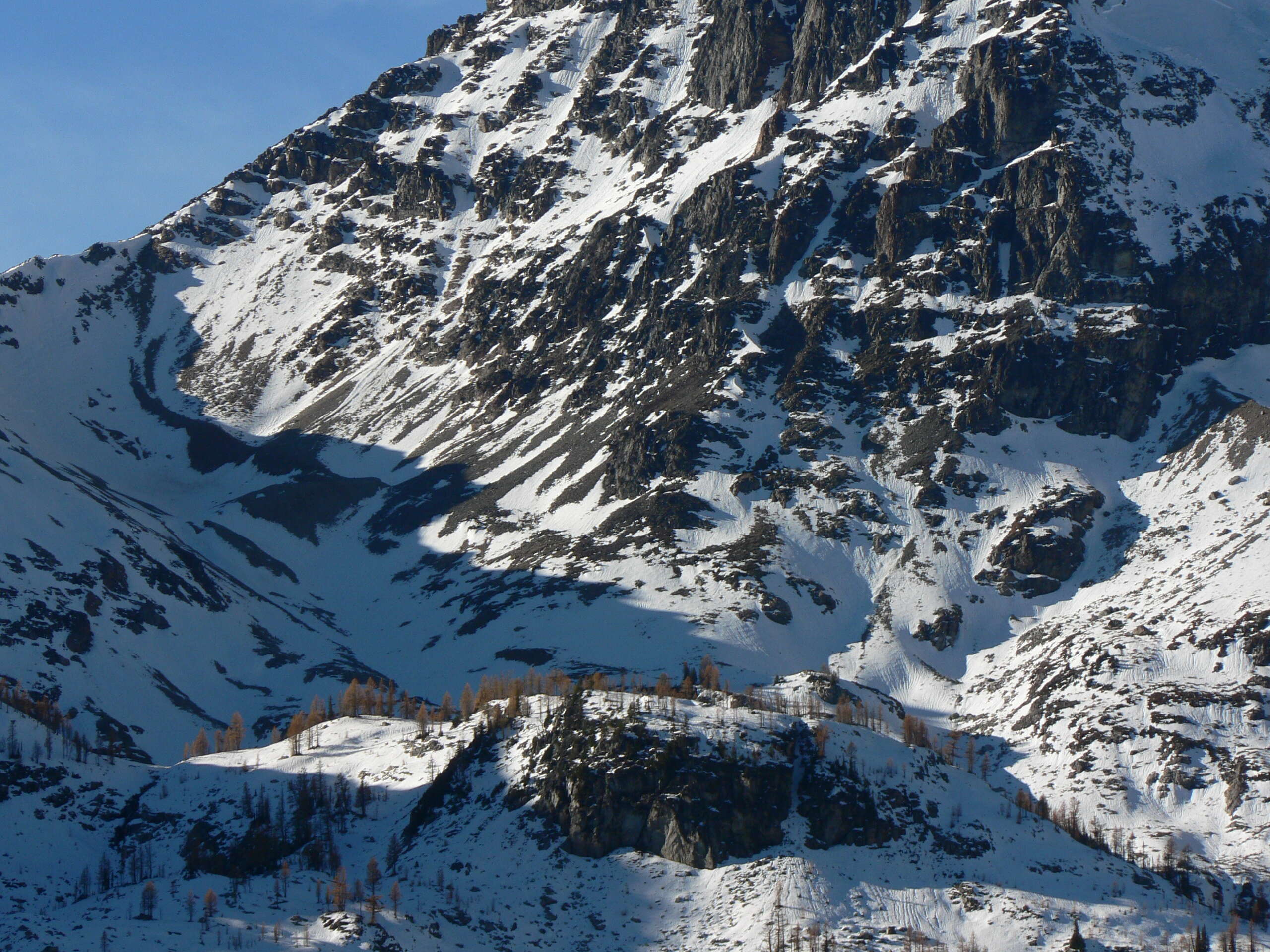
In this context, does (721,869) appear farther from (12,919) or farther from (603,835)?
(12,919)

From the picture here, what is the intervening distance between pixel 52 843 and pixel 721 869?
5670 centimetres

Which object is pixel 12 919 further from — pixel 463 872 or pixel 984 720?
pixel 984 720

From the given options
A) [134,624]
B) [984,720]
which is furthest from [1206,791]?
[134,624]

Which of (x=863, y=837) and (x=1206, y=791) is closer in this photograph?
(x=863, y=837)

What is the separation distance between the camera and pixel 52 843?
427 feet

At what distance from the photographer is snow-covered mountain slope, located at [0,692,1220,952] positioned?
11362 cm

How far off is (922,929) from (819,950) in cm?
957

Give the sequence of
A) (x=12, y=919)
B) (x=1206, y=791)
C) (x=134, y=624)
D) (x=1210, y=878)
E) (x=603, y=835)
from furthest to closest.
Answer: (x=134, y=624) < (x=1206, y=791) < (x=1210, y=878) < (x=603, y=835) < (x=12, y=919)

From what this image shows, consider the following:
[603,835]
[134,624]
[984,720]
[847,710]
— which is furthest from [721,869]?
[134,624]

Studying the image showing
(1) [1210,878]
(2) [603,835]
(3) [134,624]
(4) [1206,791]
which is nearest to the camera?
(2) [603,835]

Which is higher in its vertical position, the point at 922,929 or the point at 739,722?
the point at 739,722

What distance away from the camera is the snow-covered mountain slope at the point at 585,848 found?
373ft

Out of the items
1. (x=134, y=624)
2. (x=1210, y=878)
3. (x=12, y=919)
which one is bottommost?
(x=12, y=919)

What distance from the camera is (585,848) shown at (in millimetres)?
125812
